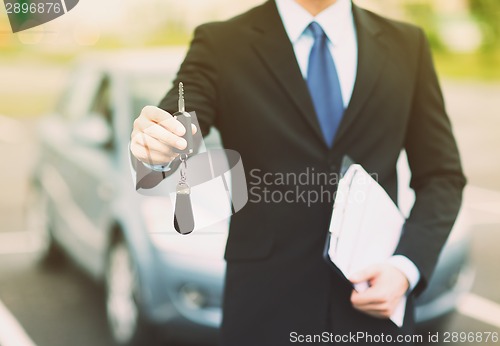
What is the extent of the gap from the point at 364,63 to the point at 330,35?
0.09m

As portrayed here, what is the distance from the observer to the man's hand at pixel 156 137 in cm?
140

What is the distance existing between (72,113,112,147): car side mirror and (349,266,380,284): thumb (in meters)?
2.60

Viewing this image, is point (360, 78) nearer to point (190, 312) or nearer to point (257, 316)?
point (257, 316)

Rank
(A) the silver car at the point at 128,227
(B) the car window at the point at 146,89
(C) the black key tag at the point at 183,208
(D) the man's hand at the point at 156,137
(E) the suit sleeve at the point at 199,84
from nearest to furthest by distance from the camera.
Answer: (D) the man's hand at the point at 156,137 → (C) the black key tag at the point at 183,208 → (E) the suit sleeve at the point at 199,84 → (A) the silver car at the point at 128,227 → (B) the car window at the point at 146,89

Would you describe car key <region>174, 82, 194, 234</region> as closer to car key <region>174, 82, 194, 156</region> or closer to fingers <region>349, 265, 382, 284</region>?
car key <region>174, 82, 194, 156</region>

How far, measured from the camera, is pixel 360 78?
1.74 meters

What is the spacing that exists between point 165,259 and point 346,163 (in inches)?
74.8

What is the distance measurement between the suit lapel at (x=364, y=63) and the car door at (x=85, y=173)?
7.97 feet

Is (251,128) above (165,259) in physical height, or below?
above

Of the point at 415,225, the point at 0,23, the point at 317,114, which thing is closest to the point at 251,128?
the point at 317,114

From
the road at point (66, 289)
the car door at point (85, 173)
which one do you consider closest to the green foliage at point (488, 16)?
the road at point (66, 289)

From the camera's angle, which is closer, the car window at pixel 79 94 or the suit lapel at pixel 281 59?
the suit lapel at pixel 281 59

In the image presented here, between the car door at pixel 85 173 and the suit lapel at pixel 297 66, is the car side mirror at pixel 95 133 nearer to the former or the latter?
the car door at pixel 85 173

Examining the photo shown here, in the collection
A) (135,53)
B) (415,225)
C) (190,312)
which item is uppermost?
(415,225)
